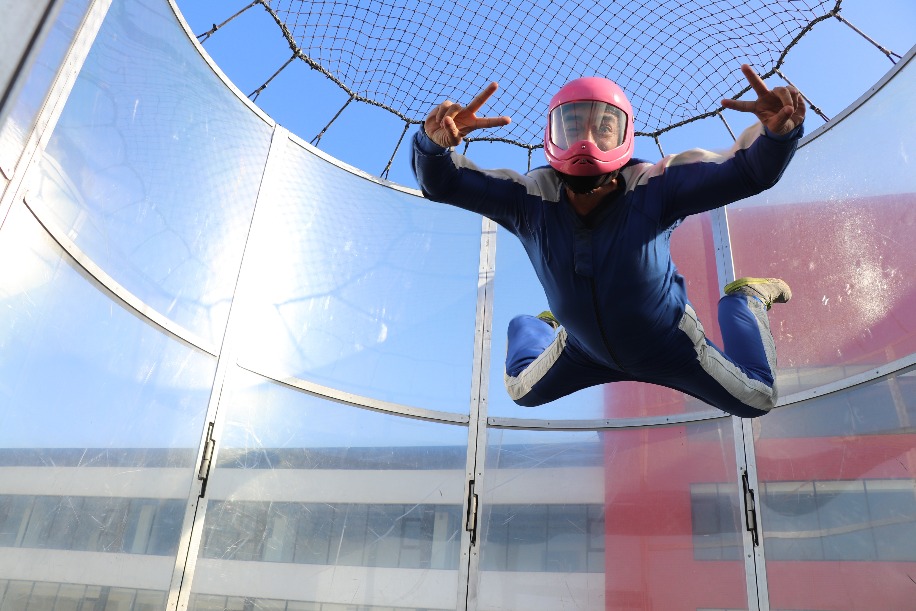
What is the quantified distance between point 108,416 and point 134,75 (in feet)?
4.30

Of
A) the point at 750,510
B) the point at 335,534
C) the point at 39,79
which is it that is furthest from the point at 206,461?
the point at 39,79

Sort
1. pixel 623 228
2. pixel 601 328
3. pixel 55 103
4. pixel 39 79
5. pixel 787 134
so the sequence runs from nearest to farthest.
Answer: pixel 39 79 < pixel 787 134 < pixel 55 103 < pixel 623 228 < pixel 601 328

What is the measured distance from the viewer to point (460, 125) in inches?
69.9

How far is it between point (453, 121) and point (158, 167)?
1.75 m

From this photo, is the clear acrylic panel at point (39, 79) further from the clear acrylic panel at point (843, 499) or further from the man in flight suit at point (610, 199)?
the clear acrylic panel at point (843, 499)

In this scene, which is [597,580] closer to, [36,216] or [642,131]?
[642,131]

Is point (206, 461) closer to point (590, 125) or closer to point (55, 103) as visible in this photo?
point (55, 103)

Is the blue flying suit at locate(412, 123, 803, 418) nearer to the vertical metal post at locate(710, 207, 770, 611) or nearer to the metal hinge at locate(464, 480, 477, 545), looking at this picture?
the vertical metal post at locate(710, 207, 770, 611)

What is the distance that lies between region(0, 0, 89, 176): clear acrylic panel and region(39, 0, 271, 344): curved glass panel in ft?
5.52

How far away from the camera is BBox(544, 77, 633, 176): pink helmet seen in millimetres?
1725

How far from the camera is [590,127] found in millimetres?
1747

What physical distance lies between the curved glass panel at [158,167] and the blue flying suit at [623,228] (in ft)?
4.37

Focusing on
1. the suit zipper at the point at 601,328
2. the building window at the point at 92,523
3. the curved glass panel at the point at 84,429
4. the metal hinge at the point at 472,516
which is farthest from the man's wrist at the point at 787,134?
the metal hinge at the point at 472,516

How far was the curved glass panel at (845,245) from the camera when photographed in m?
3.08
